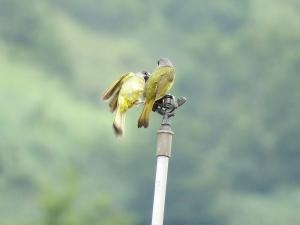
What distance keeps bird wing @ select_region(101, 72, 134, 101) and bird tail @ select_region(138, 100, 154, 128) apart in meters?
0.17

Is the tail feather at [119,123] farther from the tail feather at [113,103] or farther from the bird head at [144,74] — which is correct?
the bird head at [144,74]

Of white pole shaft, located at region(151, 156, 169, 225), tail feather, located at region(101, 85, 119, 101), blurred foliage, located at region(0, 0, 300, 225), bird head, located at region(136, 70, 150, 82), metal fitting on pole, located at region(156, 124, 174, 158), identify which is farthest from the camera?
blurred foliage, located at region(0, 0, 300, 225)

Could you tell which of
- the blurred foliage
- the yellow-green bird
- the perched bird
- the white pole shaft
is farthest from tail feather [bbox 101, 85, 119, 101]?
the blurred foliage

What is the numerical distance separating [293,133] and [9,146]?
9.92 m

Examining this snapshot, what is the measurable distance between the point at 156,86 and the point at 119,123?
0.79ft

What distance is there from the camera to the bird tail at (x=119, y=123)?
18.3 feet

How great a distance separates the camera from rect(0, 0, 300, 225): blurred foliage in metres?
36.3

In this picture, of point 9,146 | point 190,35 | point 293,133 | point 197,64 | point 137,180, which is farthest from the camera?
point 190,35

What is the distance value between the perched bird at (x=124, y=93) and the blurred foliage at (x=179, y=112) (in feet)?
72.5

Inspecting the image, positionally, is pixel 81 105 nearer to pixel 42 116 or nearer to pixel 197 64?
pixel 42 116

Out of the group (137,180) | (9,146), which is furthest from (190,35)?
(9,146)

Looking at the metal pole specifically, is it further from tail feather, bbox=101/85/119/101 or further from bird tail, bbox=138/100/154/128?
tail feather, bbox=101/85/119/101

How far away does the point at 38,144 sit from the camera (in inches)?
1561

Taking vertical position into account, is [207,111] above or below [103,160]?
above
